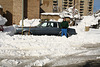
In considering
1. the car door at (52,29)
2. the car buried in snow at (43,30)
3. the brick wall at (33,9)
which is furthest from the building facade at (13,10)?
the car door at (52,29)

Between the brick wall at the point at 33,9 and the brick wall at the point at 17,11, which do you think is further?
the brick wall at the point at 33,9

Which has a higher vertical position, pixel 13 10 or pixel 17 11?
pixel 13 10

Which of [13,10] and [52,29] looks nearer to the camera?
[52,29]

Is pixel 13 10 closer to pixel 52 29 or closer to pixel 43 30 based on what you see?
pixel 43 30

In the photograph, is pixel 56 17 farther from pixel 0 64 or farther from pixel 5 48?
pixel 0 64

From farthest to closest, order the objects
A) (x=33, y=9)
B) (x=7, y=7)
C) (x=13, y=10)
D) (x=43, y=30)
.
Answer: (x=33, y=9), (x=7, y=7), (x=13, y=10), (x=43, y=30)

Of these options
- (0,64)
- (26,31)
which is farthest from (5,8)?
(0,64)

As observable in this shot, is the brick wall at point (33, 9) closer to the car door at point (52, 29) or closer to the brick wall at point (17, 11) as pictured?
the brick wall at point (17, 11)

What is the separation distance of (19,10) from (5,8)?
136 inches

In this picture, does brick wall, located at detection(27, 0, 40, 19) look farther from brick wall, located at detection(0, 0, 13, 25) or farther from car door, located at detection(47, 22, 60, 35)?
car door, located at detection(47, 22, 60, 35)

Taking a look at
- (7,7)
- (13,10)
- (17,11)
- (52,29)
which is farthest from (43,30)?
(7,7)

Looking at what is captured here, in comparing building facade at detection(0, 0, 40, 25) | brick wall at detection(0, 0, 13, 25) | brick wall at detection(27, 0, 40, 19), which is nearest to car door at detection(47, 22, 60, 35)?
building facade at detection(0, 0, 40, 25)

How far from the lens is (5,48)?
587 centimetres

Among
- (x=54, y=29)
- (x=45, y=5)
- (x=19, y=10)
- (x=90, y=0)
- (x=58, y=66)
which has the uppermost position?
(x=90, y=0)
